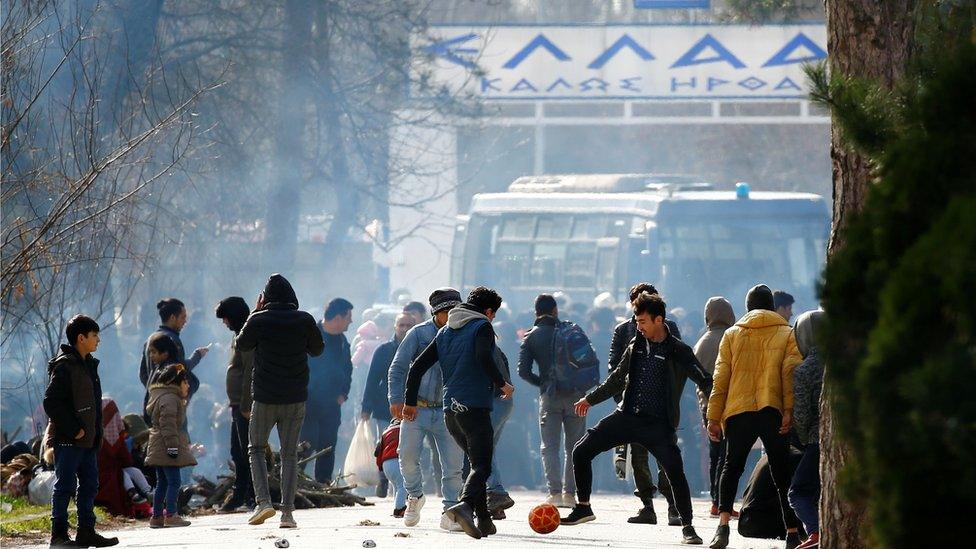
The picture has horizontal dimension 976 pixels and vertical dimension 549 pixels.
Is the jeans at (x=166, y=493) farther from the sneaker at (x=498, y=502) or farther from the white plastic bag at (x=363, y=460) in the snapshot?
the white plastic bag at (x=363, y=460)

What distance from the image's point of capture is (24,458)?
12.5 m

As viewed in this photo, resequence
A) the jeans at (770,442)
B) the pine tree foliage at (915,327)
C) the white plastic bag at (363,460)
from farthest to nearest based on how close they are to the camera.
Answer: the white plastic bag at (363,460), the jeans at (770,442), the pine tree foliage at (915,327)

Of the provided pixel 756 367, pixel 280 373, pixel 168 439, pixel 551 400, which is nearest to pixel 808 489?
pixel 756 367

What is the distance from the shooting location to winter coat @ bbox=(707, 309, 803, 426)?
8742 millimetres

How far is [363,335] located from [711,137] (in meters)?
31.9

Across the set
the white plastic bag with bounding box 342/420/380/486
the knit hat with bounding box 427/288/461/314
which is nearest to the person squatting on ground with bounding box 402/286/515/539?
the knit hat with bounding box 427/288/461/314

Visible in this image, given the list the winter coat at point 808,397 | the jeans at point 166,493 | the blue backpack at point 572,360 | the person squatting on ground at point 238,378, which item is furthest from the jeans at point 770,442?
the jeans at point 166,493

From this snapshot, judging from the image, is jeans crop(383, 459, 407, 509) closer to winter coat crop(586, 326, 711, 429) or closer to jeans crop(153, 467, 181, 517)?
jeans crop(153, 467, 181, 517)

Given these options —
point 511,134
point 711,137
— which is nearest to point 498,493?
point 511,134

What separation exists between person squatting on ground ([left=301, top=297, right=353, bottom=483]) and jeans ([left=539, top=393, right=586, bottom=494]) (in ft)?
5.65

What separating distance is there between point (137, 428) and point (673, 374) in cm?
465

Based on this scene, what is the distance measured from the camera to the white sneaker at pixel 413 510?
33.6 ft

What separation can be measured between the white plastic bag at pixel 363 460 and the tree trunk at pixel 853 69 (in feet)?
25.7

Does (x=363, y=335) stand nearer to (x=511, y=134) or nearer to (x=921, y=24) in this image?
(x=921, y=24)
